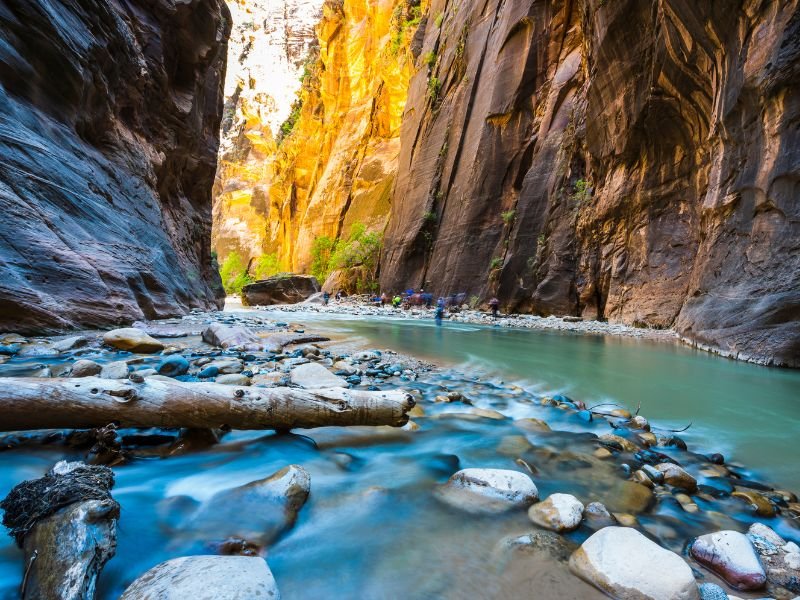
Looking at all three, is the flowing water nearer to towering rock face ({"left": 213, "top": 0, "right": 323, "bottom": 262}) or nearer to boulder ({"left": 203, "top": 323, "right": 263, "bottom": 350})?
boulder ({"left": 203, "top": 323, "right": 263, "bottom": 350})

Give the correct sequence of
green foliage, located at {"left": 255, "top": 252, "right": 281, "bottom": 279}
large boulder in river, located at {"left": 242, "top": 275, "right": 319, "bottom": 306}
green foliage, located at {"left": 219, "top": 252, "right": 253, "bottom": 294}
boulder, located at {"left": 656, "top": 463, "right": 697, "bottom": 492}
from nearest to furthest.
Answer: boulder, located at {"left": 656, "top": 463, "right": 697, "bottom": 492} → large boulder in river, located at {"left": 242, "top": 275, "right": 319, "bottom": 306} → green foliage, located at {"left": 255, "top": 252, "right": 281, "bottom": 279} → green foliage, located at {"left": 219, "top": 252, "right": 253, "bottom": 294}

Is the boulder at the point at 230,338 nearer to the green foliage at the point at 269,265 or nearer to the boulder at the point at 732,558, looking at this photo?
the boulder at the point at 732,558

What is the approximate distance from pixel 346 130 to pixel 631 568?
40428mm

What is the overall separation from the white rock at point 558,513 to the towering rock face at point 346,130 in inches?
1139

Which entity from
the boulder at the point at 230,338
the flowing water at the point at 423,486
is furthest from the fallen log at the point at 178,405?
the boulder at the point at 230,338

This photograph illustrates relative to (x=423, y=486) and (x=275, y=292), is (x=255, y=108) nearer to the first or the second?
(x=275, y=292)

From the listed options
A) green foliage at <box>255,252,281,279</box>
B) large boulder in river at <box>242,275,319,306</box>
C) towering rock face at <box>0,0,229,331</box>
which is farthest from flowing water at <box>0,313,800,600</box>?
green foliage at <box>255,252,281,279</box>

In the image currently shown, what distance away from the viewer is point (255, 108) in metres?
57.1

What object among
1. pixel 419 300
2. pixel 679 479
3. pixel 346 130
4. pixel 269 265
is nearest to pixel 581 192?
pixel 419 300

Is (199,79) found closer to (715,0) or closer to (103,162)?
(103,162)

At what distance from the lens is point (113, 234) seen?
23.1ft

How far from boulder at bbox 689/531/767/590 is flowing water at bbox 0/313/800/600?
0.11m

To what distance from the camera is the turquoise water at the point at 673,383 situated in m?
2.69

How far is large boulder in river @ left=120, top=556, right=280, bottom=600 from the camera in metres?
0.94
